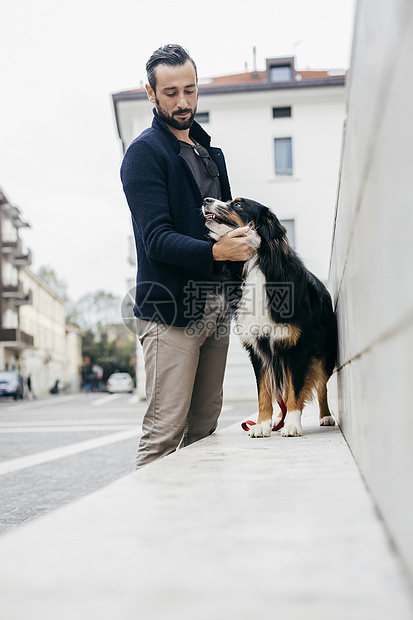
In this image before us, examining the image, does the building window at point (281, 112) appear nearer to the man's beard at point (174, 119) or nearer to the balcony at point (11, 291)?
the man's beard at point (174, 119)

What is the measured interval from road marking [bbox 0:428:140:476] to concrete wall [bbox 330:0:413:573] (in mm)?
5761

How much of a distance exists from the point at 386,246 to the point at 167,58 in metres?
2.17

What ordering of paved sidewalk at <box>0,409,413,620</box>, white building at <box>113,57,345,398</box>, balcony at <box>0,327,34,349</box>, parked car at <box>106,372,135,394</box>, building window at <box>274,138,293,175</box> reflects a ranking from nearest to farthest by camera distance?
paved sidewalk at <box>0,409,413,620</box> < white building at <box>113,57,345,398</box> < building window at <box>274,138,293,175</box> < balcony at <box>0,327,34,349</box> < parked car at <box>106,372,135,394</box>

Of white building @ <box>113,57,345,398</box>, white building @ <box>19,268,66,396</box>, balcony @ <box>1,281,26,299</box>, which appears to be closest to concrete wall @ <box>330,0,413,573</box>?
white building @ <box>113,57,345,398</box>

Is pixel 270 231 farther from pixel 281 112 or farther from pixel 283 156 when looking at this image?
pixel 281 112

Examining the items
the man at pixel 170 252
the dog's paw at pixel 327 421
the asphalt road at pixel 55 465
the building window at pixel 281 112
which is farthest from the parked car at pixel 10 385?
the man at pixel 170 252

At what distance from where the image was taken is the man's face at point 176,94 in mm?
2977

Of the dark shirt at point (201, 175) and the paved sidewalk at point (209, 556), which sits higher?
the dark shirt at point (201, 175)

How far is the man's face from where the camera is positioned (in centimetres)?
298

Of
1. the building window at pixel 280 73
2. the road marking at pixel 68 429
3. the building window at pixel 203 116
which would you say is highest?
the building window at pixel 280 73

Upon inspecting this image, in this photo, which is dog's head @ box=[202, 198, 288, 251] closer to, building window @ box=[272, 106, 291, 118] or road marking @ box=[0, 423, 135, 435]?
road marking @ box=[0, 423, 135, 435]

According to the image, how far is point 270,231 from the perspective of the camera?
10.7ft

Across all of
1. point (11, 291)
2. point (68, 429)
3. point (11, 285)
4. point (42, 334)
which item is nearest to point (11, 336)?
point (11, 291)

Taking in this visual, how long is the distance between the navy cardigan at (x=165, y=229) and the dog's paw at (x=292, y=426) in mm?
668
